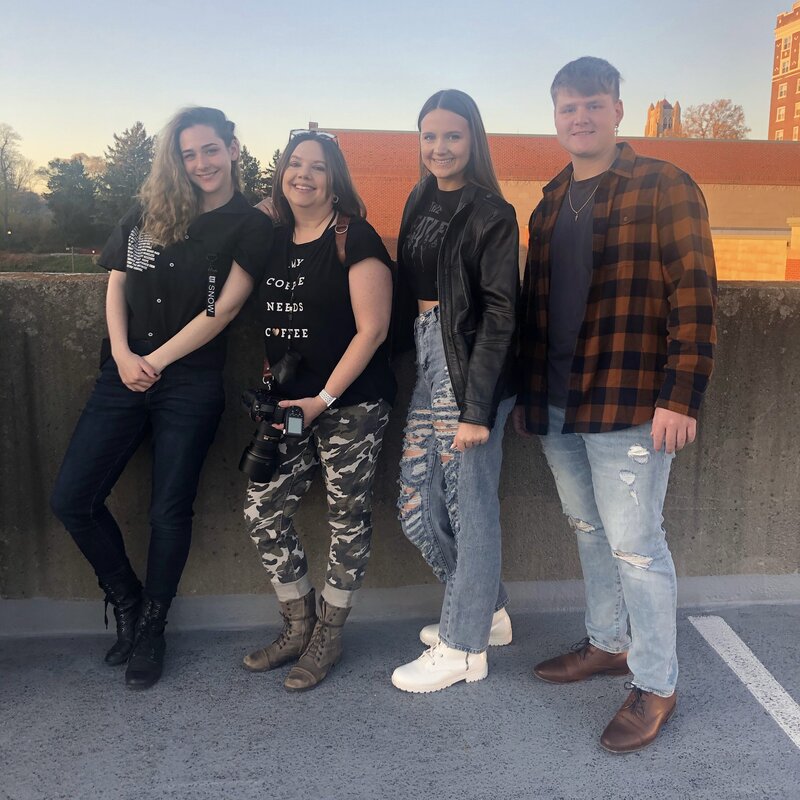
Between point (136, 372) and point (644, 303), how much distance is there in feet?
5.96

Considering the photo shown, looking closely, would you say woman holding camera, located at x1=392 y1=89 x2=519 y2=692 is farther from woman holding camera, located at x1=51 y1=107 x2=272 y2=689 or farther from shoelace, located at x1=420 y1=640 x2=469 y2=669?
woman holding camera, located at x1=51 y1=107 x2=272 y2=689

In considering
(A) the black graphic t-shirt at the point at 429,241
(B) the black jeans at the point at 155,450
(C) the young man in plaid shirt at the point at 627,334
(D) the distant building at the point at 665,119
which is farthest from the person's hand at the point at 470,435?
(D) the distant building at the point at 665,119

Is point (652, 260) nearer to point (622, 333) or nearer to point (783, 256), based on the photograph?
point (622, 333)

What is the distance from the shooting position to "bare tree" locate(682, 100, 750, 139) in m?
68.8

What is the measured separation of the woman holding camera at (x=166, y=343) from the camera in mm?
2787

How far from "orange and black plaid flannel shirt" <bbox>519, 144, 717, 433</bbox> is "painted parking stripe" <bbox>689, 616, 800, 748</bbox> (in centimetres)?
121

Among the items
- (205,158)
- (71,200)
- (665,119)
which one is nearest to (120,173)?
(71,200)

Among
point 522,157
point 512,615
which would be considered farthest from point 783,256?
point 512,615

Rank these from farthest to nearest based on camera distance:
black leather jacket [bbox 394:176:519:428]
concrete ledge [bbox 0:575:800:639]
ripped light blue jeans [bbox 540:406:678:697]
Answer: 1. concrete ledge [bbox 0:575:800:639]
2. black leather jacket [bbox 394:176:519:428]
3. ripped light blue jeans [bbox 540:406:678:697]

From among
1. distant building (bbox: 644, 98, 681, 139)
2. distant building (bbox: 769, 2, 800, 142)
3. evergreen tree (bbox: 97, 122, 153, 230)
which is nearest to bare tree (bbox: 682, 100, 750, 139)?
distant building (bbox: 644, 98, 681, 139)

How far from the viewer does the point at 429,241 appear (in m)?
2.71

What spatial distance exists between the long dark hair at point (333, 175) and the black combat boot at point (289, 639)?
5.10 ft

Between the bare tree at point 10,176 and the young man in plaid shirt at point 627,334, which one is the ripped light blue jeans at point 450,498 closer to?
the young man in plaid shirt at point 627,334

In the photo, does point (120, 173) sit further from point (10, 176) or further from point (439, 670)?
point (439, 670)
